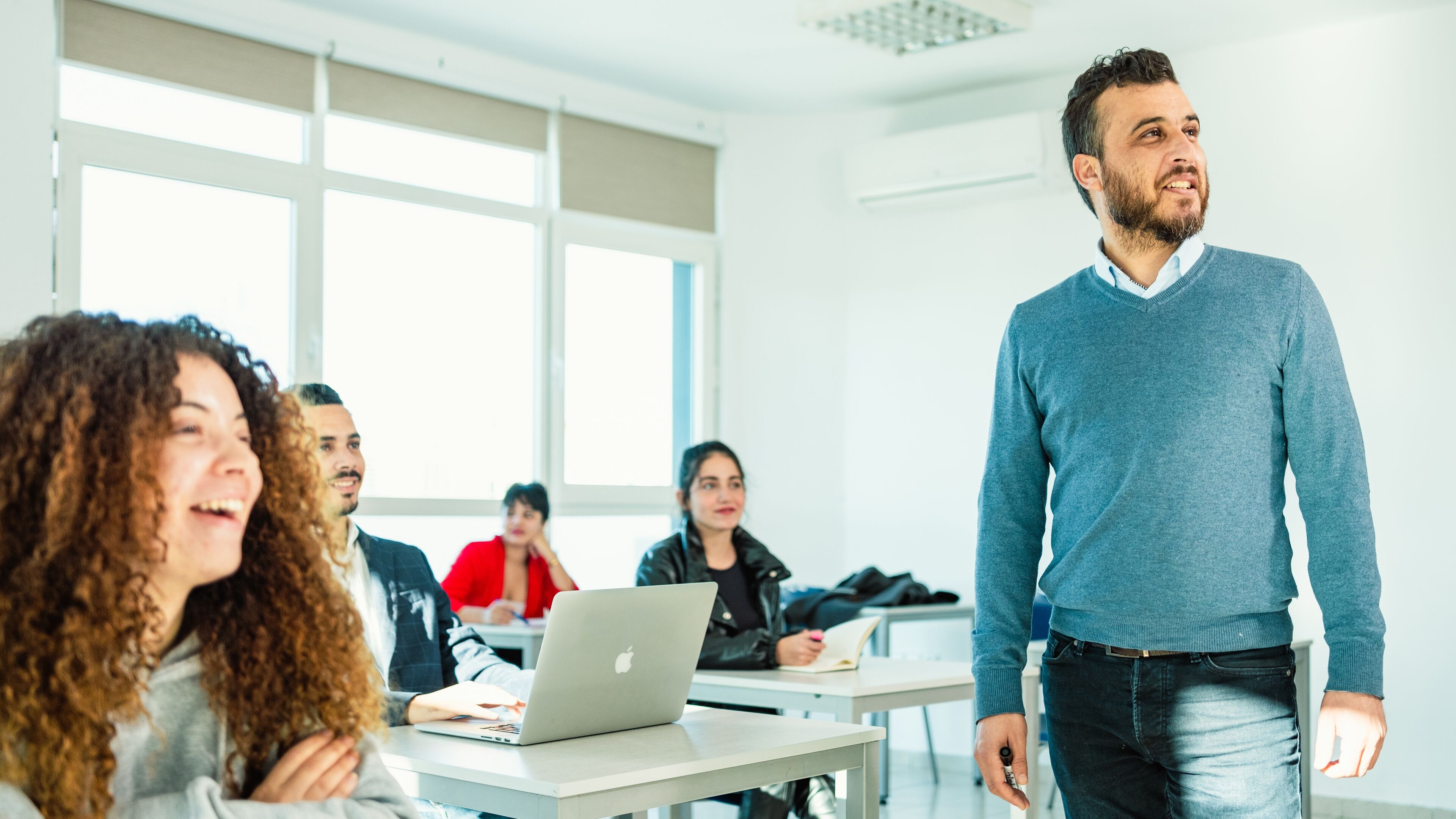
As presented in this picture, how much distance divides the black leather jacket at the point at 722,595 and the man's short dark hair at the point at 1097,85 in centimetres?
162

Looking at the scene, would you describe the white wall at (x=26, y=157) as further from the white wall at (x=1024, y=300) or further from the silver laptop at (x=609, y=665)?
the white wall at (x=1024, y=300)

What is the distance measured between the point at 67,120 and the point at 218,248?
0.60 metres

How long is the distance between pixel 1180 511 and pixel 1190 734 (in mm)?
256

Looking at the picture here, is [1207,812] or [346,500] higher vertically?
[346,500]

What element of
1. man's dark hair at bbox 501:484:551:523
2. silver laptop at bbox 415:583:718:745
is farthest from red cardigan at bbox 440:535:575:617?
silver laptop at bbox 415:583:718:745

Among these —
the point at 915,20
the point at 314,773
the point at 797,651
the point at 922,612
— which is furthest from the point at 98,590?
the point at 915,20

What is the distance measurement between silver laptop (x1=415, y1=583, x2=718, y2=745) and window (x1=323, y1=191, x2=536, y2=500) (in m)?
2.74

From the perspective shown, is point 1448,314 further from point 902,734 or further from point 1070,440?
point 1070,440

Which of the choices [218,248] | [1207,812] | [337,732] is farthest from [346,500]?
[218,248]

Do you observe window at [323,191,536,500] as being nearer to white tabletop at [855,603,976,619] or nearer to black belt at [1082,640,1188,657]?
white tabletop at [855,603,976,619]

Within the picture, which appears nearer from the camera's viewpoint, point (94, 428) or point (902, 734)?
point (94, 428)

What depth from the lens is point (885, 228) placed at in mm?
5914

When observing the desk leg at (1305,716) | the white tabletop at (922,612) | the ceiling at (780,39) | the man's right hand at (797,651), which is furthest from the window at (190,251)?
the desk leg at (1305,716)

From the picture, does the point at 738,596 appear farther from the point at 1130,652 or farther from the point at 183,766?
the point at 183,766
